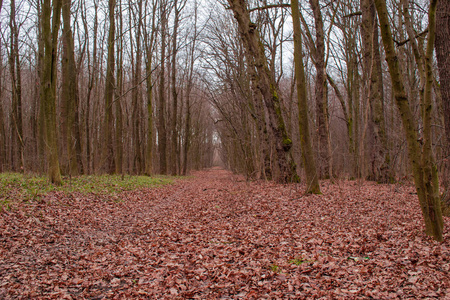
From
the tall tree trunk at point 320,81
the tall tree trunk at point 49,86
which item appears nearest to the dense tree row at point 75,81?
the tall tree trunk at point 49,86

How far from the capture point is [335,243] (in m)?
4.44

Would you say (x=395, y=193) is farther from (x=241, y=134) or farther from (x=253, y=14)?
(x=253, y=14)

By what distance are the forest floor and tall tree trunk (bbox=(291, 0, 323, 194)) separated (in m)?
1.17

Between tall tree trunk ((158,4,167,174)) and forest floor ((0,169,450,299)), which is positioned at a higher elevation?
tall tree trunk ((158,4,167,174))

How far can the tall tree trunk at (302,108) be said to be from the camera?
796 cm

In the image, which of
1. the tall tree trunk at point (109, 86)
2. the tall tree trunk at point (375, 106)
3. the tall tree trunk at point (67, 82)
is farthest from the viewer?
the tall tree trunk at point (109, 86)

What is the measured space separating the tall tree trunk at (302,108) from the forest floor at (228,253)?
3.85 feet

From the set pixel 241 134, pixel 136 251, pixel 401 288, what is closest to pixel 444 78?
pixel 401 288

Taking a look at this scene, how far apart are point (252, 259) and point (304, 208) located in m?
3.12

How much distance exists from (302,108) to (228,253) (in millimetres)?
5089

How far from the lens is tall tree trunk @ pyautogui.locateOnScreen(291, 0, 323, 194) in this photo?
26.1 feet

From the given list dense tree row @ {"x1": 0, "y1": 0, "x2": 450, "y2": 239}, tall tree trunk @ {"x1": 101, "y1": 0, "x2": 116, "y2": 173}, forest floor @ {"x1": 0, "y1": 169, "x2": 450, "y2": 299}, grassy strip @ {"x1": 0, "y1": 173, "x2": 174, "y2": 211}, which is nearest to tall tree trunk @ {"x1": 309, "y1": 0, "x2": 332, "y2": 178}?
dense tree row @ {"x1": 0, "y1": 0, "x2": 450, "y2": 239}

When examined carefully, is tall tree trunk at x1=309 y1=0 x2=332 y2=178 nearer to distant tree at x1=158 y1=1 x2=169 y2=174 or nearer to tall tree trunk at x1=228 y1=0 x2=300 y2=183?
tall tree trunk at x1=228 y1=0 x2=300 y2=183

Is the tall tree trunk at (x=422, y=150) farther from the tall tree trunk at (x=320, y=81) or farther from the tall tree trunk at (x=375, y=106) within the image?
the tall tree trunk at (x=375, y=106)
